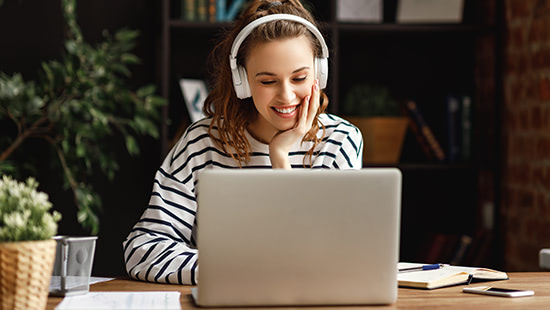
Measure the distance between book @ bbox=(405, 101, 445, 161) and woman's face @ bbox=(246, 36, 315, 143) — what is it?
1225 millimetres

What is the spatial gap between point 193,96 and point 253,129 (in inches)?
35.8

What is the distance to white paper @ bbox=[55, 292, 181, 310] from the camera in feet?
3.36

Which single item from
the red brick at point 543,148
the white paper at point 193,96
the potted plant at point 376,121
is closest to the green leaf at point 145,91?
the white paper at point 193,96

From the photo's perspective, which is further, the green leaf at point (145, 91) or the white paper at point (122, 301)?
the green leaf at point (145, 91)

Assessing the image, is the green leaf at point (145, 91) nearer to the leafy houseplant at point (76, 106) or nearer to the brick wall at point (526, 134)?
the leafy houseplant at point (76, 106)

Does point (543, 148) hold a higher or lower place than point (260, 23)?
lower

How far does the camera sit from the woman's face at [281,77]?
61.5 inches

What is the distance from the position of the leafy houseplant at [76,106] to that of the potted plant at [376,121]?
0.81 meters

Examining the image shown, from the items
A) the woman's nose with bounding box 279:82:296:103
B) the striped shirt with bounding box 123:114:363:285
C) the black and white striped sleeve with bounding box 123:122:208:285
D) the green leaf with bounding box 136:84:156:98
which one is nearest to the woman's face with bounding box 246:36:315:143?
the woman's nose with bounding box 279:82:296:103

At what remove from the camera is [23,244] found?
91cm

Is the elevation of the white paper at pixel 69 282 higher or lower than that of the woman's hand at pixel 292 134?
lower

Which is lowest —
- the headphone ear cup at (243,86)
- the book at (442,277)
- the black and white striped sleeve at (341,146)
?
the book at (442,277)

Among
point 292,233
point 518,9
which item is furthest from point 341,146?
point 518,9

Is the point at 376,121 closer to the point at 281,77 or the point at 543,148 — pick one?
the point at 543,148
